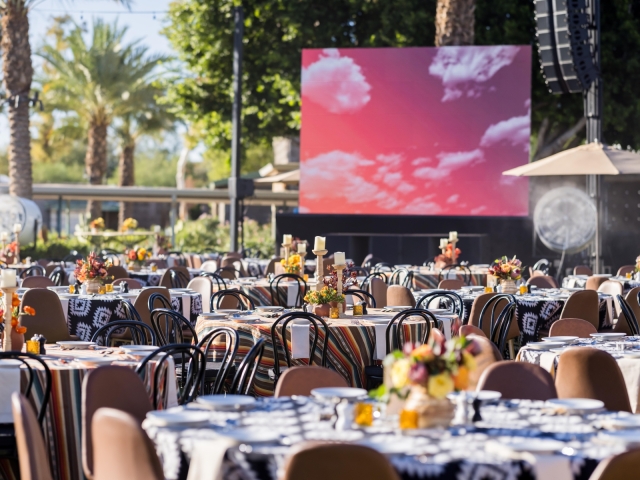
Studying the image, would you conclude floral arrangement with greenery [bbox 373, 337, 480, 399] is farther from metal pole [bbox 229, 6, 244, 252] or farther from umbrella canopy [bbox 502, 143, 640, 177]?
metal pole [bbox 229, 6, 244, 252]

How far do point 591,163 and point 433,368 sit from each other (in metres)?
10.4

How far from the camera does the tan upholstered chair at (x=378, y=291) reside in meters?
11.6

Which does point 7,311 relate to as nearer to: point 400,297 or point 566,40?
point 400,297

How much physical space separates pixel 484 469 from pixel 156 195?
28.8 metres

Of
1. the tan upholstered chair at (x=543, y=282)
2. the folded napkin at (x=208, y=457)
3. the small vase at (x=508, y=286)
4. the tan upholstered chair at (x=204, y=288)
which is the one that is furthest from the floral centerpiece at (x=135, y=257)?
the folded napkin at (x=208, y=457)

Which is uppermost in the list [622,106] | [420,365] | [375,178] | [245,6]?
[245,6]

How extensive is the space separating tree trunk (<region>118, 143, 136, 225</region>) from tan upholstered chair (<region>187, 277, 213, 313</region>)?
24575 millimetres

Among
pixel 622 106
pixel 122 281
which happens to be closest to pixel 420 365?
pixel 122 281

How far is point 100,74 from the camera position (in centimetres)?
3481

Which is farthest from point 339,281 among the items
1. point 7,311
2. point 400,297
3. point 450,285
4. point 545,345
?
point 450,285

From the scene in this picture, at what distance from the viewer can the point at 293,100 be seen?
81.9ft

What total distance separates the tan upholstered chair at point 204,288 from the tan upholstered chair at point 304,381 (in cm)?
659

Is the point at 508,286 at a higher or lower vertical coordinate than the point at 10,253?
lower

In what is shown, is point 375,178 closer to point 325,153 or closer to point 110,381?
point 325,153
